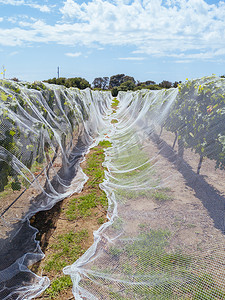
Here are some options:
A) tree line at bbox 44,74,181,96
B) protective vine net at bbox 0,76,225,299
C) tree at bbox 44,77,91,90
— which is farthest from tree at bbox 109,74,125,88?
protective vine net at bbox 0,76,225,299

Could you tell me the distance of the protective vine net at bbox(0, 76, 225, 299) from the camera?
1.96 metres

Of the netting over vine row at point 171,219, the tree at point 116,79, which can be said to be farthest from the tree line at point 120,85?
the netting over vine row at point 171,219

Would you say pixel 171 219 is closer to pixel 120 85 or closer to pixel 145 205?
pixel 145 205

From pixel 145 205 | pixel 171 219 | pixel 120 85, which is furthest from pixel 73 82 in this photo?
pixel 171 219

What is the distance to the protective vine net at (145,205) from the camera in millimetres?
1964

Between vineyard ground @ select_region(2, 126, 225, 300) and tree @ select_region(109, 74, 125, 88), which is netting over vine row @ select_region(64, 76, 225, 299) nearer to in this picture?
vineyard ground @ select_region(2, 126, 225, 300)

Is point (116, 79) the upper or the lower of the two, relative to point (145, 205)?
upper

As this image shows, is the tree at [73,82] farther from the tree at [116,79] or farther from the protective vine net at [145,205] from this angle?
the tree at [116,79]

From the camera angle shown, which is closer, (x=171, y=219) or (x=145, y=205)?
(x=171, y=219)

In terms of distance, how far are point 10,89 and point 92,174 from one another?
2.41m

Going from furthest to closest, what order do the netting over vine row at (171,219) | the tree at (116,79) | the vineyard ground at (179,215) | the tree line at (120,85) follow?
1. the tree at (116,79)
2. the tree line at (120,85)
3. the vineyard ground at (179,215)
4. the netting over vine row at (171,219)

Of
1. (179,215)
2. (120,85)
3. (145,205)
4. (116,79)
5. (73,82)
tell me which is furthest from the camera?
(116,79)

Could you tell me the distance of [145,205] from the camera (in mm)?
3242

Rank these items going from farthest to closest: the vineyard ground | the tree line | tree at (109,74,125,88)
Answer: tree at (109,74,125,88) < the tree line < the vineyard ground
